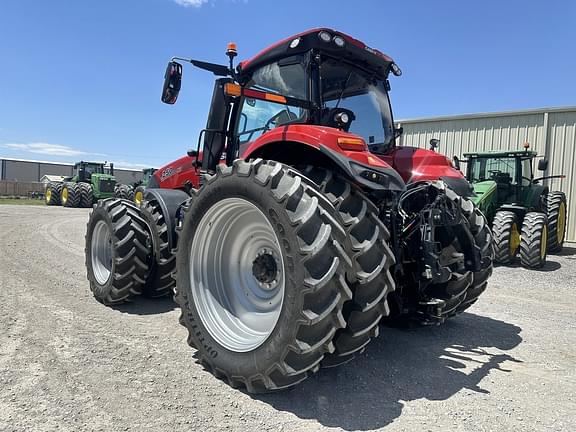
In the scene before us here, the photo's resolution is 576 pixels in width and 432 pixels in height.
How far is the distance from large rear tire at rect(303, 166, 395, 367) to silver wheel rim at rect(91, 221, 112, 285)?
3005mm

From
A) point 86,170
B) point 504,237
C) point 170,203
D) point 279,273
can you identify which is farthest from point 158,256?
point 86,170

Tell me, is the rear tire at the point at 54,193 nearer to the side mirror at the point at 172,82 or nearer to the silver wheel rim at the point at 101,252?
the silver wheel rim at the point at 101,252

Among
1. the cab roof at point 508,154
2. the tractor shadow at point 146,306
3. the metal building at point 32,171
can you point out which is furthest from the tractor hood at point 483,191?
the metal building at point 32,171

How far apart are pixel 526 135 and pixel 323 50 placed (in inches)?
514

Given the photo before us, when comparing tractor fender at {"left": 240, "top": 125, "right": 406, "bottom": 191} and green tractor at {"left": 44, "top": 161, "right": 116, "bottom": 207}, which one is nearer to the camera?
tractor fender at {"left": 240, "top": 125, "right": 406, "bottom": 191}

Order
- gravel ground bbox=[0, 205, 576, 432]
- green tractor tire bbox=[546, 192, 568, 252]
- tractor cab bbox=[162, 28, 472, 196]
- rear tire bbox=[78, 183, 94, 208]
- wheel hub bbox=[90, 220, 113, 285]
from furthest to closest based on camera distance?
rear tire bbox=[78, 183, 94, 208], green tractor tire bbox=[546, 192, 568, 252], wheel hub bbox=[90, 220, 113, 285], tractor cab bbox=[162, 28, 472, 196], gravel ground bbox=[0, 205, 576, 432]

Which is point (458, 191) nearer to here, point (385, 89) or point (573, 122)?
point (385, 89)

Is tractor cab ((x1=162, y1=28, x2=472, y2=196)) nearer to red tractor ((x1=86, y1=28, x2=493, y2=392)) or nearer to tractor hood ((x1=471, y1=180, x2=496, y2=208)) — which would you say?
red tractor ((x1=86, y1=28, x2=493, y2=392))

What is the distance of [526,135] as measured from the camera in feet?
45.8

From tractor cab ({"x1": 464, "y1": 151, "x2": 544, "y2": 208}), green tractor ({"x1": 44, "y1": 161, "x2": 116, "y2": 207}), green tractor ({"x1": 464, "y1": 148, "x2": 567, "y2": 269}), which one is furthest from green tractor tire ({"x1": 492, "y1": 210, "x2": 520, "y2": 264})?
green tractor ({"x1": 44, "y1": 161, "x2": 116, "y2": 207})

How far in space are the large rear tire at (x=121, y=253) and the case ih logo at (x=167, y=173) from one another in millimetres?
804

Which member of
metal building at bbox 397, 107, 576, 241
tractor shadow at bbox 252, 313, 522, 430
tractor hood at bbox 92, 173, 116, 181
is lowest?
tractor shadow at bbox 252, 313, 522, 430

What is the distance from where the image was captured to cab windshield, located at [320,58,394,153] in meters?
3.58

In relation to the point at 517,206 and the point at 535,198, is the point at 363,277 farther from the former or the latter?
the point at 535,198
